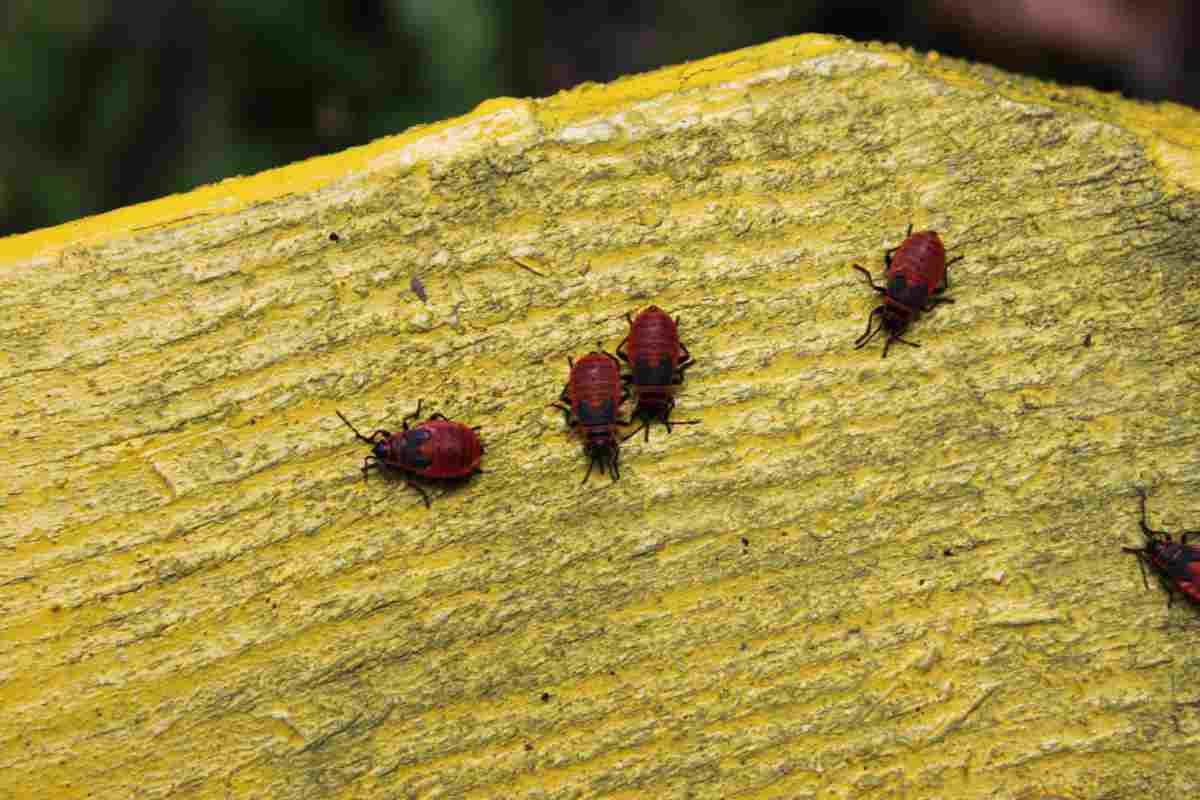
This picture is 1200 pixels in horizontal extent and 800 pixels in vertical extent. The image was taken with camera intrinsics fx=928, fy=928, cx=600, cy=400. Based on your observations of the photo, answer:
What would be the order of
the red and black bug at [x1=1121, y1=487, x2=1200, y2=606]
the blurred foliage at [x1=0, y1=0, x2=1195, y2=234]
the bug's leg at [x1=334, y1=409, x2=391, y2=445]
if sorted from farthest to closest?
the blurred foliage at [x1=0, y1=0, x2=1195, y2=234], the bug's leg at [x1=334, y1=409, x2=391, y2=445], the red and black bug at [x1=1121, y1=487, x2=1200, y2=606]

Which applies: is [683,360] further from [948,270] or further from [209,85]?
[209,85]

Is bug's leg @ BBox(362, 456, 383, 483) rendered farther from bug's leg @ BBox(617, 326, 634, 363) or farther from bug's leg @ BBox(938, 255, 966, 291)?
bug's leg @ BBox(938, 255, 966, 291)

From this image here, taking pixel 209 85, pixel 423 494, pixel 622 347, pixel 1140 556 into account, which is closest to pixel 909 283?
pixel 622 347

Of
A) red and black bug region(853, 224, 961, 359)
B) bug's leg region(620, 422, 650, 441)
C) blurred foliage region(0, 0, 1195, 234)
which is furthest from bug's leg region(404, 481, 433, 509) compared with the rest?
blurred foliage region(0, 0, 1195, 234)

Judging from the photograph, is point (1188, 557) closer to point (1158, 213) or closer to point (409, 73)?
point (1158, 213)

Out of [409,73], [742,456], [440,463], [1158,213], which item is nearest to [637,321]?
[742,456]

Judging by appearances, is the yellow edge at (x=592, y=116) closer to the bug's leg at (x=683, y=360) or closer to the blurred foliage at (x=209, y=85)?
the bug's leg at (x=683, y=360)
